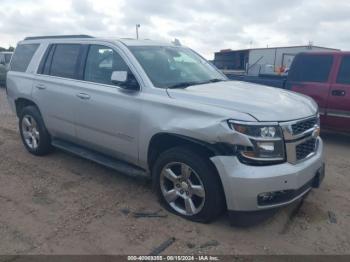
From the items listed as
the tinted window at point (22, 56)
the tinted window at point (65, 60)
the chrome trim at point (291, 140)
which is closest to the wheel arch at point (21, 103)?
the tinted window at point (22, 56)

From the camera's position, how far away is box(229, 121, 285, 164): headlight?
3.32 metres

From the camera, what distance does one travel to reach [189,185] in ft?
12.4

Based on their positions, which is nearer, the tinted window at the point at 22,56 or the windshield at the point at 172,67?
the windshield at the point at 172,67

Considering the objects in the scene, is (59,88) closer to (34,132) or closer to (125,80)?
(34,132)

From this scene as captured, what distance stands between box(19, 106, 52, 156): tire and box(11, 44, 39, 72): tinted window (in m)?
0.72

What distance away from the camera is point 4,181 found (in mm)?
4984

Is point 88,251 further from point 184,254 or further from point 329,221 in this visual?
point 329,221

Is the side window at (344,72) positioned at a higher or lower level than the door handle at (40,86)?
higher

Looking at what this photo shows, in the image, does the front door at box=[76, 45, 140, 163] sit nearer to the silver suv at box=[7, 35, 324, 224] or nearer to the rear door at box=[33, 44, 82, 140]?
the silver suv at box=[7, 35, 324, 224]

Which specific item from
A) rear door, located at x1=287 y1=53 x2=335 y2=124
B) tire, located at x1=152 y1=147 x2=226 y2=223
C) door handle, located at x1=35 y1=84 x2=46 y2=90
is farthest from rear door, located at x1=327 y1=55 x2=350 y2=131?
door handle, located at x1=35 y1=84 x2=46 y2=90

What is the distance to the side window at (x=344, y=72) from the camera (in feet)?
22.3

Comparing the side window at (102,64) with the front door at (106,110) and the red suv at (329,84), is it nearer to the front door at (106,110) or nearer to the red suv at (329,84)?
the front door at (106,110)

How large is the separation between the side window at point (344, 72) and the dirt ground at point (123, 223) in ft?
7.31

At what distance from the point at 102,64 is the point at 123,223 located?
6.69 feet
